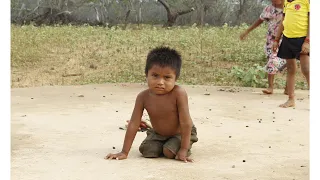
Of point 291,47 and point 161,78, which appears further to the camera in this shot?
point 291,47

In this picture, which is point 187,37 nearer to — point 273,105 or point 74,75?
point 74,75

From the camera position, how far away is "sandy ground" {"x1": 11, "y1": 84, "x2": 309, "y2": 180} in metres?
3.30

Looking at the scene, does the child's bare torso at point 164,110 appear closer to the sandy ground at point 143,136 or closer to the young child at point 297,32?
the sandy ground at point 143,136

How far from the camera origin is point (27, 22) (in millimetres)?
16688

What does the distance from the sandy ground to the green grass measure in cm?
243

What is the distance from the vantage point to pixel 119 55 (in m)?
11.6

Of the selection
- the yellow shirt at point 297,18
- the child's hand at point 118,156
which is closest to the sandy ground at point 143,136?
the child's hand at point 118,156

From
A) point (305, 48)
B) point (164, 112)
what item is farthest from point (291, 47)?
point (164, 112)

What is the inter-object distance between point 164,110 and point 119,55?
25.9 feet

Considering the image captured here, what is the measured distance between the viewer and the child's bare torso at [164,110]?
3760 millimetres

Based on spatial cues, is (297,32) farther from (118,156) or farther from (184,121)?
(118,156)

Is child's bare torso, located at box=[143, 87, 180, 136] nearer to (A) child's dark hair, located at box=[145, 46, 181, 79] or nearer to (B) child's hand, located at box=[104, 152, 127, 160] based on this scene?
(A) child's dark hair, located at box=[145, 46, 181, 79]

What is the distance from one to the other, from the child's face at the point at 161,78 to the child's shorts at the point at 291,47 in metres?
2.67

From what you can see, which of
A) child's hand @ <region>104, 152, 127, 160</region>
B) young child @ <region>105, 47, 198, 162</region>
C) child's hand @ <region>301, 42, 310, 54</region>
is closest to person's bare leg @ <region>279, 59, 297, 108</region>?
child's hand @ <region>301, 42, 310, 54</region>
